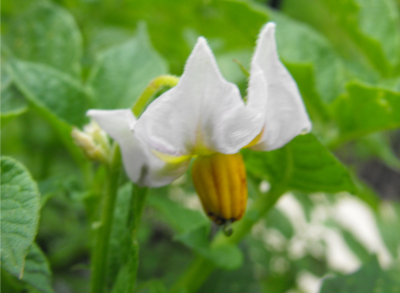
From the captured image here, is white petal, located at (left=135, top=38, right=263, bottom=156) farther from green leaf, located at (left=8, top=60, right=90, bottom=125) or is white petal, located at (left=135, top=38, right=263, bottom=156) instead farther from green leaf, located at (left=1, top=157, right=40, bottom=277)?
green leaf, located at (left=8, top=60, right=90, bottom=125)

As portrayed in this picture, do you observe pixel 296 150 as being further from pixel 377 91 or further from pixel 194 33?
pixel 194 33

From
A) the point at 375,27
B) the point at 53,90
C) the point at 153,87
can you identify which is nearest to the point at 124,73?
the point at 53,90

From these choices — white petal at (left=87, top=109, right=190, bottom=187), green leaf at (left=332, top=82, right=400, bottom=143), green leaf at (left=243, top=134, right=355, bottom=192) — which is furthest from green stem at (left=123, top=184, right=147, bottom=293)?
green leaf at (left=332, top=82, right=400, bottom=143)

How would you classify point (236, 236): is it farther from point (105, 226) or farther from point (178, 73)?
point (178, 73)

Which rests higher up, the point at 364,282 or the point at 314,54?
the point at 314,54

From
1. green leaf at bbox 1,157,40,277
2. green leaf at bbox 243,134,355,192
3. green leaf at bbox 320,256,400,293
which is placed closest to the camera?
green leaf at bbox 1,157,40,277

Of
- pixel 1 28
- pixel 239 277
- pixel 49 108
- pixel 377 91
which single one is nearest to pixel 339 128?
pixel 377 91
